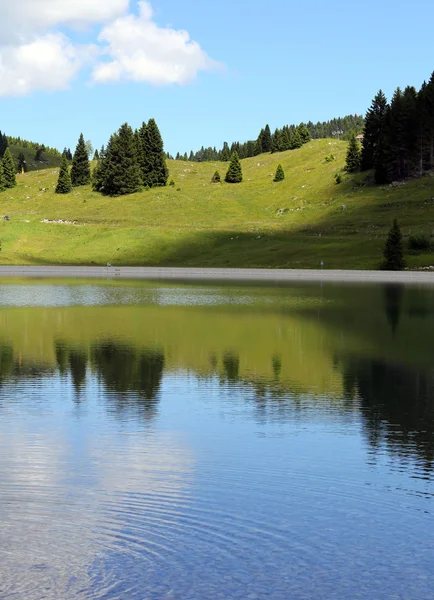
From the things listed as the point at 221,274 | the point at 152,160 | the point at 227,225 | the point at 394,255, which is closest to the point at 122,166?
the point at 152,160

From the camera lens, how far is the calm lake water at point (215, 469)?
397 inches

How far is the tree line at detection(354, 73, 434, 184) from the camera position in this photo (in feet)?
517

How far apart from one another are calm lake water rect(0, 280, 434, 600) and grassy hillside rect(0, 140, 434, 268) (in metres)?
84.5

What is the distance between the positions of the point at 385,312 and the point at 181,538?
41719 mm

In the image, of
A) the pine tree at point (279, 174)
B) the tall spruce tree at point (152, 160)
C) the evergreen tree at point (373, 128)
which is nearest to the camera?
the evergreen tree at point (373, 128)

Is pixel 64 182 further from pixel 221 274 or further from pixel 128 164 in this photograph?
pixel 221 274

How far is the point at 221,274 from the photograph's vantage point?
354 ft

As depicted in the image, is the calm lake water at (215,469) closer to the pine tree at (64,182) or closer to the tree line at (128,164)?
the tree line at (128,164)

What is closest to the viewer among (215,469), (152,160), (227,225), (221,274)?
(215,469)

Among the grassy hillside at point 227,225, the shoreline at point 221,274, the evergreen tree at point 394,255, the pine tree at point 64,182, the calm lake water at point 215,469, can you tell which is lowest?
the calm lake water at point 215,469

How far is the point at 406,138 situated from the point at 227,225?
1580 inches

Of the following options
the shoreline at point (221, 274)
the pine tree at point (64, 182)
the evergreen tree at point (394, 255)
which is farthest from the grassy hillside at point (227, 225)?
the shoreline at point (221, 274)

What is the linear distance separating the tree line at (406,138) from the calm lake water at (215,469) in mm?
130549

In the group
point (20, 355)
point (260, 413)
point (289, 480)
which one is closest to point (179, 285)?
point (20, 355)
